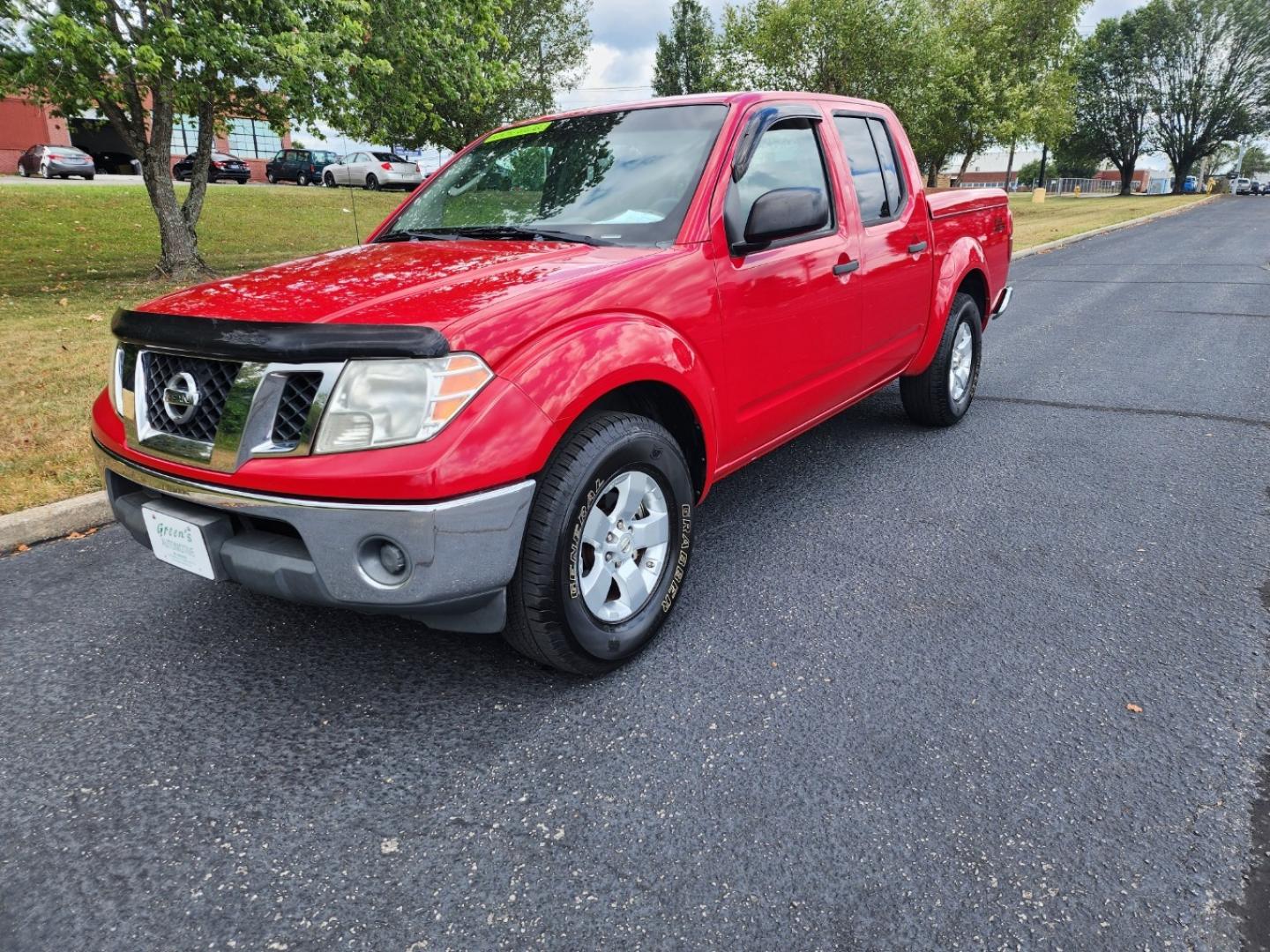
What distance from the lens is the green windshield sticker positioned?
380 cm

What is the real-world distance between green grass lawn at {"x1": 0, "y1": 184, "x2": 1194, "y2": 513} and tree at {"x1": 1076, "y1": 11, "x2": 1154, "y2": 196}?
149 feet

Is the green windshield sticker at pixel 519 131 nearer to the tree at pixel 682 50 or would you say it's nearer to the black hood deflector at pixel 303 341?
the black hood deflector at pixel 303 341

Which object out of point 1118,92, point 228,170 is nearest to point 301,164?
point 228,170

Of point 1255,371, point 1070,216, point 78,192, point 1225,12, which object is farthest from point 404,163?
point 1225,12

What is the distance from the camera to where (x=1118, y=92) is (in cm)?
6656

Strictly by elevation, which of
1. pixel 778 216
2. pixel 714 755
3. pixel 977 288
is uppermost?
pixel 778 216

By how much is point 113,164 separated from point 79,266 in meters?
28.4

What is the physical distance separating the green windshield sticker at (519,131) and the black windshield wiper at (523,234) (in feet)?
2.20

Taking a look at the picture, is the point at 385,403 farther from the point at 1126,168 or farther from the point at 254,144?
the point at 1126,168

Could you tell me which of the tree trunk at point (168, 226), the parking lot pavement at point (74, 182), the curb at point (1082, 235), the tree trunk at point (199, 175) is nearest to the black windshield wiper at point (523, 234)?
the curb at point (1082, 235)

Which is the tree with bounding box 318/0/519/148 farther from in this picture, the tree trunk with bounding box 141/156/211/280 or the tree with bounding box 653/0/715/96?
the tree with bounding box 653/0/715/96

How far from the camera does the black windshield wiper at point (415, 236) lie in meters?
3.38

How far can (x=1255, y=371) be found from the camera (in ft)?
21.8

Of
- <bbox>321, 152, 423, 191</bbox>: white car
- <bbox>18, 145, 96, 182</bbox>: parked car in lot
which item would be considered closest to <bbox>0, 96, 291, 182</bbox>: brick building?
<bbox>18, 145, 96, 182</bbox>: parked car in lot
